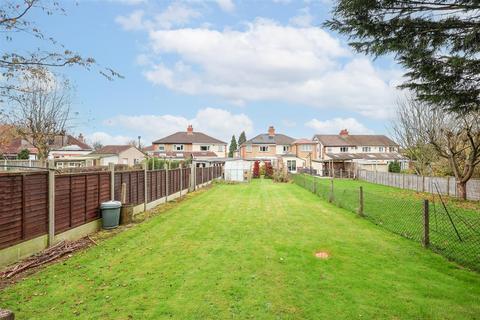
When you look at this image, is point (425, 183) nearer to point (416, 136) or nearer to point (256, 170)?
point (416, 136)

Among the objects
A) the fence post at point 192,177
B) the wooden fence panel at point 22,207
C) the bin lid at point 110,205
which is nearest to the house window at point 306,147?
the fence post at point 192,177

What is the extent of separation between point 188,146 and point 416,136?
3801cm

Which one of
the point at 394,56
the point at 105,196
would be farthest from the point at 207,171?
the point at 394,56

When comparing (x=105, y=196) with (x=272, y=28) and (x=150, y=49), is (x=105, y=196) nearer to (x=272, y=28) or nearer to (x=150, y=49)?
(x=150, y=49)

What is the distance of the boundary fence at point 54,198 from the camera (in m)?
6.62

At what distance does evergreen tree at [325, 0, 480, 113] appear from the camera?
5.37m

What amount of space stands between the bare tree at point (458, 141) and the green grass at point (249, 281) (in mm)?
14393

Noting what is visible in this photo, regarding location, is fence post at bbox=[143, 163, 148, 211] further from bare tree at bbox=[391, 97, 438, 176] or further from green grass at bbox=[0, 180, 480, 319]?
bare tree at bbox=[391, 97, 438, 176]

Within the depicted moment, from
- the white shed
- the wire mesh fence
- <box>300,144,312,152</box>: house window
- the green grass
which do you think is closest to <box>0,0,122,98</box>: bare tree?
the green grass

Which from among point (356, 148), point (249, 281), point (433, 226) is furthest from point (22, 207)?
point (356, 148)

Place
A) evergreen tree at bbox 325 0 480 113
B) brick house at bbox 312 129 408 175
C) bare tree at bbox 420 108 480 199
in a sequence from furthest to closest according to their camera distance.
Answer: brick house at bbox 312 129 408 175
bare tree at bbox 420 108 480 199
evergreen tree at bbox 325 0 480 113

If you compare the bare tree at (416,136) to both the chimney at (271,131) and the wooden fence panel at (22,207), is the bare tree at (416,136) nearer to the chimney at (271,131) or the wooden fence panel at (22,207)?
the wooden fence panel at (22,207)

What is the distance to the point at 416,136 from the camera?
27.5 metres

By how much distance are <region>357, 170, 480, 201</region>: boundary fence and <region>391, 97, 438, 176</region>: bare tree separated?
2.94ft
